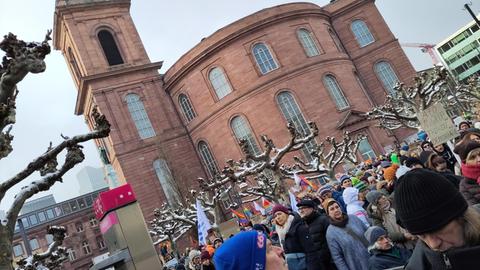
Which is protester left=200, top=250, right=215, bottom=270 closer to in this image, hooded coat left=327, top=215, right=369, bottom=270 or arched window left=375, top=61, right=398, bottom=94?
hooded coat left=327, top=215, right=369, bottom=270

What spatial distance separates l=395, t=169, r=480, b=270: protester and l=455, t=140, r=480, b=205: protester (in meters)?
2.28

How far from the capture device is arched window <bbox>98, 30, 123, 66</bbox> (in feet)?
134

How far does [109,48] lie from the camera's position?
4119cm

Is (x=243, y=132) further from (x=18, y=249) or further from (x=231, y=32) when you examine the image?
(x=18, y=249)

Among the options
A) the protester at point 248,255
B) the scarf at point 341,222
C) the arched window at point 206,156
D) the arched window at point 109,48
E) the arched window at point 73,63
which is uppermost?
the arched window at point 73,63

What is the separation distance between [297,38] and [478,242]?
38.5m

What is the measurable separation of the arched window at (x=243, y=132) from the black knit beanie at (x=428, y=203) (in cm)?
3473

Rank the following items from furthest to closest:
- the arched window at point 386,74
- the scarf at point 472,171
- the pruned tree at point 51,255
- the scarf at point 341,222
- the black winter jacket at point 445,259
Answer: the arched window at point 386,74, the pruned tree at point 51,255, the scarf at point 341,222, the scarf at point 472,171, the black winter jacket at point 445,259

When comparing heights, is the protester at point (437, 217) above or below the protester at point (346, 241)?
above

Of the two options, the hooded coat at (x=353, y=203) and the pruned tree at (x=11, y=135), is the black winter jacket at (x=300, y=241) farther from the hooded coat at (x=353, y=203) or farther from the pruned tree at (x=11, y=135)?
the pruned tree at (x=11, y=135)

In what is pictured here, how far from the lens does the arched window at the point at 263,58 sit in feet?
125

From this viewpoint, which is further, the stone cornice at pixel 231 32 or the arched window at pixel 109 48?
the arched window at pixel 109 48

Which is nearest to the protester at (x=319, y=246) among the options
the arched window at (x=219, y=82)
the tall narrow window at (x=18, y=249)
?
the arched window at (x=219, y=82)

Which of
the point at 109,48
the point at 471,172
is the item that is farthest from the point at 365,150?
the point at 471,172
